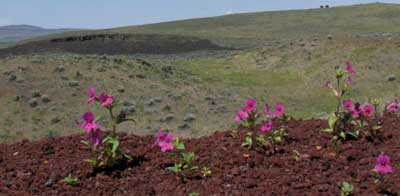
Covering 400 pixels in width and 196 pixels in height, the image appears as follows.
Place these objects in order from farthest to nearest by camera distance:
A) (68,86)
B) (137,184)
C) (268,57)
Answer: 1. (268,57)
2. (68,86)
3. (137,184)

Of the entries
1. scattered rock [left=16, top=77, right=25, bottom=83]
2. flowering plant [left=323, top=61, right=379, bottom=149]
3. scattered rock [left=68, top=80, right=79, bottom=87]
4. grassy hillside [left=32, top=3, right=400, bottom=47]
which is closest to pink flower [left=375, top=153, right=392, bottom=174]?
flowering plant [left=323, top=61, right=379, bottom=149]

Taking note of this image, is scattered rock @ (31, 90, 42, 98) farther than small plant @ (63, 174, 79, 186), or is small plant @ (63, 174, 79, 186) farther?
scattered rock @ (31, 90, 42, 98)

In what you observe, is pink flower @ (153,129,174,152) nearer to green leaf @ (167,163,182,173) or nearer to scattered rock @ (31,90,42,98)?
green leaf @ (167,163,182,173)

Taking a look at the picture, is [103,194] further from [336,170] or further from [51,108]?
[51,108]

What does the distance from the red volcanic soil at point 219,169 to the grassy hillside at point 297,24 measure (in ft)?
227

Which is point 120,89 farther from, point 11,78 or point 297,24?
point 297,24

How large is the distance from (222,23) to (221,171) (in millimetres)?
104591

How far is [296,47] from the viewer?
30.9 meters

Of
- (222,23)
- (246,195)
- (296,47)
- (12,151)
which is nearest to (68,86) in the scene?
(12,151)

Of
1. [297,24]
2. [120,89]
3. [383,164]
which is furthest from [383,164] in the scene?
[297,24]

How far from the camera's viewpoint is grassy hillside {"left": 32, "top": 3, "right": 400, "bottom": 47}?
80375 millimetres

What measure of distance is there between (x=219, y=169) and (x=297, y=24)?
304 feet

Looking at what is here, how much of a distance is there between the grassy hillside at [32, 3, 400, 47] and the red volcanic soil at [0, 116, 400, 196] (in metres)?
69.3

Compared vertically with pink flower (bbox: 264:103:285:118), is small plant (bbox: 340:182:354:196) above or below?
below
